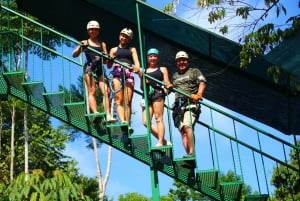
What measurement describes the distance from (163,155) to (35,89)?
5.96 feet

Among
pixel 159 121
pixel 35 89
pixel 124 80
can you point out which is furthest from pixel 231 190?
pixel 35 89

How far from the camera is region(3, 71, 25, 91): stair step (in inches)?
273

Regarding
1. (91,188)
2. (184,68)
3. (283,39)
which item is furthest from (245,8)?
(91,188)

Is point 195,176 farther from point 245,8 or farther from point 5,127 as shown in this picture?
point 5,127

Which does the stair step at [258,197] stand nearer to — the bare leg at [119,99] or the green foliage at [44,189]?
the bare leg at [119,99]

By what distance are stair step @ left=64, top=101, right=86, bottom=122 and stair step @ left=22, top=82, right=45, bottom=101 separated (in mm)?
411

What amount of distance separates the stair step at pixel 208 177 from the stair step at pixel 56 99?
1.89 m

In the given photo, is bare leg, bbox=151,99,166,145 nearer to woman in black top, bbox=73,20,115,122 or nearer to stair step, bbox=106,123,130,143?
stair step, bbox=106,123,130,143

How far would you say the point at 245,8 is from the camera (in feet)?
19.2

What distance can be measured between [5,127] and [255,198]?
22.7 metres

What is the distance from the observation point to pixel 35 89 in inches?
274

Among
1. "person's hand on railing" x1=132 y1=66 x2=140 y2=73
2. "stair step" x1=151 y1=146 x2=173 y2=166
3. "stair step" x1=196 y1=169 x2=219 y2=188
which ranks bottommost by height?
"stair step" x1=196 y1=169 x2=219 y2=188

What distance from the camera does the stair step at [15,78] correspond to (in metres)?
6.92

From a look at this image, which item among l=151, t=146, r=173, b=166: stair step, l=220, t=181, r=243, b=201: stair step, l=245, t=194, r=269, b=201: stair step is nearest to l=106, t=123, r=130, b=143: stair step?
l=151, t=146, r=173, b=166: stair step
